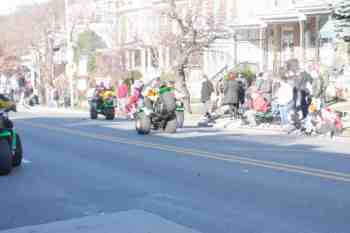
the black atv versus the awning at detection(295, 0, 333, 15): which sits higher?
the awning at detection(295, 0, 333, 15)

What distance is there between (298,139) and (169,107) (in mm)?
3887

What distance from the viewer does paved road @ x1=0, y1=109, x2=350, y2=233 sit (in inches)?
336

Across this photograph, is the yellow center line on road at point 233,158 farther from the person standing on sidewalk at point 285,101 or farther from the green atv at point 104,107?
the green atv at point 104,107

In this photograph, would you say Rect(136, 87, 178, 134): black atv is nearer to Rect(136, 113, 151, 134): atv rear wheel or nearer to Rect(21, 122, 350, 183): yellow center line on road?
Rect(136, 113, 151, 134): atv rear wheel

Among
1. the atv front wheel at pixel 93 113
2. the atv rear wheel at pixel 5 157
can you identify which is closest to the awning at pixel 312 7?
the atv front wheel at pixel 93 113

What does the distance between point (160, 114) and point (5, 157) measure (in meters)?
8.39

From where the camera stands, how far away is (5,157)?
40.4 ft

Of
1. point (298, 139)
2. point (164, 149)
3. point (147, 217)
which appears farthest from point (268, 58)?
point (147, 217)

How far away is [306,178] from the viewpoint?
37.0 feet

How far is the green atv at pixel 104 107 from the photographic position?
1073 inches

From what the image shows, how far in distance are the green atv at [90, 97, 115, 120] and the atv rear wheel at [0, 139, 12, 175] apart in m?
14.8

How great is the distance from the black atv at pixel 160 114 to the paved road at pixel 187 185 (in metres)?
1.81

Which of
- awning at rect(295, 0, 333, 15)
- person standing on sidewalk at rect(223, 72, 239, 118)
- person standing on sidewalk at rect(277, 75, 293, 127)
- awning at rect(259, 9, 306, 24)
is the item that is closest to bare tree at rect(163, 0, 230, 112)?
awning at rect(295, 0, 333, 15)

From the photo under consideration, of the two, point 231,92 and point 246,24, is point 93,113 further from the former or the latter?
point 246,24
